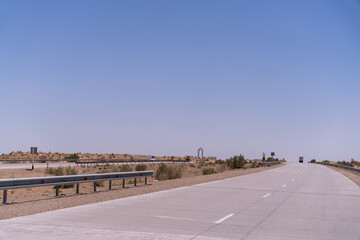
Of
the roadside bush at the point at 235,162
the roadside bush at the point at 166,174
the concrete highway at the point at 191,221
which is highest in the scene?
the roadside bush at the point at 235,162

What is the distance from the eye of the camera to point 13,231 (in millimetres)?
9820

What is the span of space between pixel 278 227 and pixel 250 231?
113 centimetres

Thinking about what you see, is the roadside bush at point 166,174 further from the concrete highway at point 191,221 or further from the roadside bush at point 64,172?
the concrete highway at point 191,221

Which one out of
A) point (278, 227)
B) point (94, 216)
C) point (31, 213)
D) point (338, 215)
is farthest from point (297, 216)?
point (31, 213)

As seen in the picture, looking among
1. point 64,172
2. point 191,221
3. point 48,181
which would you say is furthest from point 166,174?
point 191,221

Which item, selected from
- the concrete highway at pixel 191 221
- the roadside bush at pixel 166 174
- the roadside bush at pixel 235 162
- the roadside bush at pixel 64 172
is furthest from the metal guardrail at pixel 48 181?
the roadside bush at pixel 235 162

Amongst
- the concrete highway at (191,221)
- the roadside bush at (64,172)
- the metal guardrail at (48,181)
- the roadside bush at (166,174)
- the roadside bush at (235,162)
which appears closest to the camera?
the concrete highway at (191,221)

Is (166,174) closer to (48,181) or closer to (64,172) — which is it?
(64,172)

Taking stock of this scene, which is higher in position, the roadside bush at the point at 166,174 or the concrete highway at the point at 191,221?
the roadside bush at the point at 166,174

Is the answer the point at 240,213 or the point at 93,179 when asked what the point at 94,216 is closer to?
the point at 240,213

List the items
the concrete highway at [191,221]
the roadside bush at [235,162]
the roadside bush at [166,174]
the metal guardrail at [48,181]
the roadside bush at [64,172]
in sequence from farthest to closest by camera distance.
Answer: the roadside bush at [235,162]
the roadside bush at [166,174]
the roadside bush at [64,172]
the metal guardrail at [48,181]
the concrete highway at [191,221]

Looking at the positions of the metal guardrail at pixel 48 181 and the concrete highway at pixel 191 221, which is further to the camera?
the metal guardrail at pixel 48 181

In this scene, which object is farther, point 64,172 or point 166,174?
point 64,172

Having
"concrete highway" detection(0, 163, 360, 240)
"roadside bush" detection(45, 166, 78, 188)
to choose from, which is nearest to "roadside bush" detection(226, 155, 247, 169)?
"roadside bush" detection(45, 166, 78, 188)
